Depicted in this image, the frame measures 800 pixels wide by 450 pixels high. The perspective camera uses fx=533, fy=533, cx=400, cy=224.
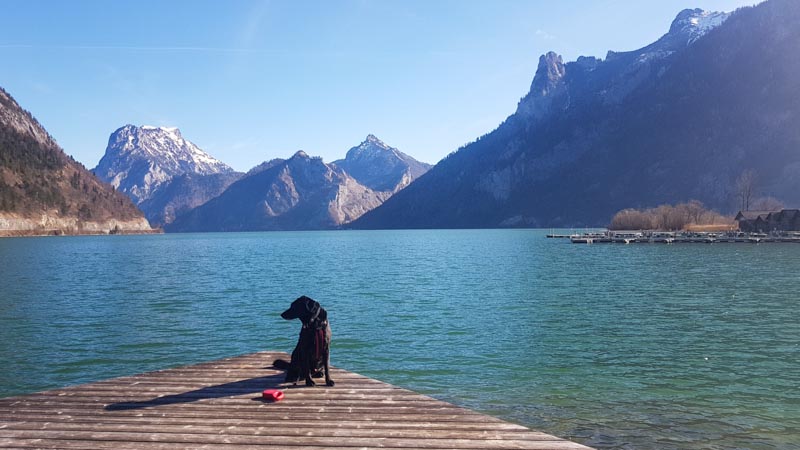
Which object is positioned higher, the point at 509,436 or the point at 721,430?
the point at 509,436

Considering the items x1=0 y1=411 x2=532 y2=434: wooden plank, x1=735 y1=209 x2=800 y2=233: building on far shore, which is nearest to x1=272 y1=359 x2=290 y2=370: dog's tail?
x1=0 y1=411 x2=532 y2=434: wooden plank

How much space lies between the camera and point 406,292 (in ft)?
164

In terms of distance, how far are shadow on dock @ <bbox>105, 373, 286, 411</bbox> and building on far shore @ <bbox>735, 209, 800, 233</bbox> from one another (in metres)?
180

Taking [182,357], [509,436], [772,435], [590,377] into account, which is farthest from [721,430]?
[182,357]

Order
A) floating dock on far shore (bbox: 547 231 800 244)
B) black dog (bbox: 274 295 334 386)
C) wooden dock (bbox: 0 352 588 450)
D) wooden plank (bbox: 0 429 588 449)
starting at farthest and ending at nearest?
floating dock on far shore (bbox: 547 231 800 244) < black dog (bbox: 274 295 334 386) < wooden dock (bbox: 0 352 588 450) < wooden plank (bbox: 0 429 588 449)

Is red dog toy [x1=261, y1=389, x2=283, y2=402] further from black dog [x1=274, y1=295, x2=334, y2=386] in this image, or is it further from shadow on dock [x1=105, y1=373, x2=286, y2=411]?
black dog [x1=274, y1=295, x2=334, y2=386]

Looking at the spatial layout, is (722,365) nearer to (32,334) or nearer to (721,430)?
(721,430)

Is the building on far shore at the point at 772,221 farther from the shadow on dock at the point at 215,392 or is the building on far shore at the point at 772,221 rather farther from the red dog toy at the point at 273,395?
the red dog toy at the point at 273,395

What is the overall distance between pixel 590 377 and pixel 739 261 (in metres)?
75.4

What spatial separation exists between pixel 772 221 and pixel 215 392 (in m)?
184

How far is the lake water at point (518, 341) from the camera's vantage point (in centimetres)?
1723

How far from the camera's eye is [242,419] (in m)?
10.3

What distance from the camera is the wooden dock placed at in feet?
29.8

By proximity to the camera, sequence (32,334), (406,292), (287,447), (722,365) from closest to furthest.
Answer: (287,447)
(722,365)
(32,334)
(406,292)
